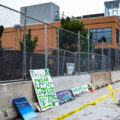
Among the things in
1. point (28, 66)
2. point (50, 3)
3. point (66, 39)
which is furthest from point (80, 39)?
point (50, 3)

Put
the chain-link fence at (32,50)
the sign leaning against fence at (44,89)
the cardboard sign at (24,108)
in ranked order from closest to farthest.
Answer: the cardboard sign at (24,108) → the chain-link fence at (32,50) → the sign leaning against fence at (44,89)

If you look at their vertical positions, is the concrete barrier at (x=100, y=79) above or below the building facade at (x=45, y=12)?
below

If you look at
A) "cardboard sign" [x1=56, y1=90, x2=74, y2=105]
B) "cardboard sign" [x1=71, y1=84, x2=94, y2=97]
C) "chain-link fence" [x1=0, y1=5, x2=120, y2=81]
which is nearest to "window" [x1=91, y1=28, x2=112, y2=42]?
"chain-link fence" [x1=0, y1=5, x2=120, y2=81]

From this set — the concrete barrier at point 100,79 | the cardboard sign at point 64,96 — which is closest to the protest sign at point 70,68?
the cardboard sign at point 64,96

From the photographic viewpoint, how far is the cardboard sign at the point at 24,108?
6.05m

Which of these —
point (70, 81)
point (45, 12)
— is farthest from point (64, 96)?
point (45, 12)

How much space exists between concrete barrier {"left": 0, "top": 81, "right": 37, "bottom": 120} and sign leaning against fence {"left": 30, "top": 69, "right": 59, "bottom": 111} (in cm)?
36

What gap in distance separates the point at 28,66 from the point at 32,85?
0.69m

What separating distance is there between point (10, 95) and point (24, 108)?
0.58 meters

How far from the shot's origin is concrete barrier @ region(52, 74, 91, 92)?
8.76 metres

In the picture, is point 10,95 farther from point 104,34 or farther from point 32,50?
point 104,34

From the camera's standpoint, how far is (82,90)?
11.0 meters

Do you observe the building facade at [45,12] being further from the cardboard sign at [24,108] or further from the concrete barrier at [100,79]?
the cardboard sign at [24,108]

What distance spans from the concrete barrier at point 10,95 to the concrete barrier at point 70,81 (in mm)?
1904
